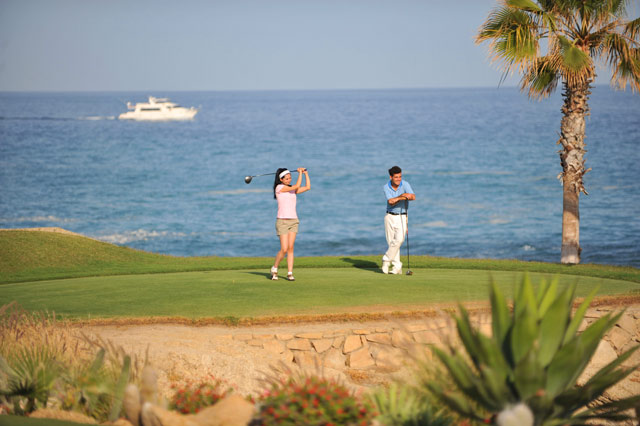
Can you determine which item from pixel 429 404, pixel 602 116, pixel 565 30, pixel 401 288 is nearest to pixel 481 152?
pixel 602 116

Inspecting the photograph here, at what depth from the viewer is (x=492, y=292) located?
610cm

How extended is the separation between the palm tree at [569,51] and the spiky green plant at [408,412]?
40.7ft

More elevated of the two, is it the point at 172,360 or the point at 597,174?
the point at 597,174

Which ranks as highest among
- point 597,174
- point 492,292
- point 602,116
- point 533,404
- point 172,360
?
point 602,116

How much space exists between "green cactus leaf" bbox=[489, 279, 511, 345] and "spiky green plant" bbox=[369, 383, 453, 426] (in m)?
0.90

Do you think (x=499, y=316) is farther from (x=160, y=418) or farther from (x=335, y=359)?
(x=335, y=359)

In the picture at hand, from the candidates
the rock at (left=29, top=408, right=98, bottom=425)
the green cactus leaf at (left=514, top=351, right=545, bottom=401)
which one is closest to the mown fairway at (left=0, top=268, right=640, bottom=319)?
the rock at (left=29, top=408, right=98, bottom=425)

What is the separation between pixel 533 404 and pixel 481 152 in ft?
268

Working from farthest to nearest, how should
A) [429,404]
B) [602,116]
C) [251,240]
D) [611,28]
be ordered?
1. [602,116]
2. [251,240]
3. [611,28]
4. [429,404]

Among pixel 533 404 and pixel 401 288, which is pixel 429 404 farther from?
pixel 401 288

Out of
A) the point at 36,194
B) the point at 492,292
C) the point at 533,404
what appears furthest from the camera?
the point at 36,194

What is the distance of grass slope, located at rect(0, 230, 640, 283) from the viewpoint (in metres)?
16.0

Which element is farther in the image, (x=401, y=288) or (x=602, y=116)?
(x=602, y=116)

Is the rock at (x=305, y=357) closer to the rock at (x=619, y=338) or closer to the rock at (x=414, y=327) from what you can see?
the rock at (x=414, y=327)
